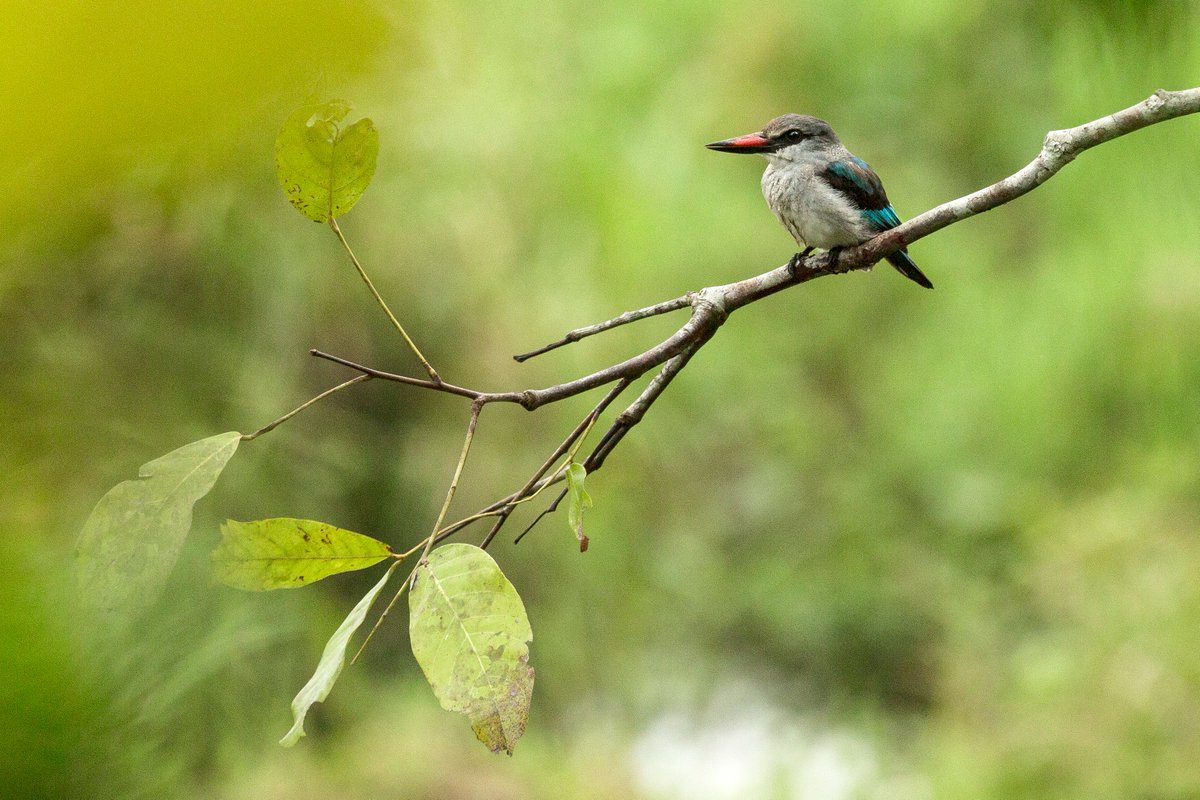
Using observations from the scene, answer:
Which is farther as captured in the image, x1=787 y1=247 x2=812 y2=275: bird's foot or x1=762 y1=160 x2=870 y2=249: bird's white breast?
x1=762 y1=160 x2=870 y2=249: bird's white breast

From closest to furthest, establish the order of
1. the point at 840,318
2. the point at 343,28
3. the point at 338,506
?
the point at 343,28 → the point at 338,506 → the point at 840,318

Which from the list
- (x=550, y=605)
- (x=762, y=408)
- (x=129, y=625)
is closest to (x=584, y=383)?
(x=129, y=625)

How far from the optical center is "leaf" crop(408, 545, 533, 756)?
2.27 feet

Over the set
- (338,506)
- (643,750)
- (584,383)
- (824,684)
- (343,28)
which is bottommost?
(643,750)

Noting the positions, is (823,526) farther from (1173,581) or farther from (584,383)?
(584,383)

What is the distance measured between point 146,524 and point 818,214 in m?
1.05

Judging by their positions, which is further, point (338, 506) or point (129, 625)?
point (338, 506)

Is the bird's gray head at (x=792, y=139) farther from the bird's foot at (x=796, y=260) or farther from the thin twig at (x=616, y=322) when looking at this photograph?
the thin twig at (x=616, y=322)

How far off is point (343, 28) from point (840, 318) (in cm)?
476

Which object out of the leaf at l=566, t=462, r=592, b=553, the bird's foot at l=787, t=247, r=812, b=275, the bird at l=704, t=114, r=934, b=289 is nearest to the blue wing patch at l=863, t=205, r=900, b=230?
the bird at l=704, t=114, r=934, b=289

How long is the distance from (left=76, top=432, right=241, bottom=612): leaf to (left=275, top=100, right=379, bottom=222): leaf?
0.61 feet

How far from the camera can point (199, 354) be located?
2107 millimetres

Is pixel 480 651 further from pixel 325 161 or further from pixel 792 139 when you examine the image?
pixel 792 139

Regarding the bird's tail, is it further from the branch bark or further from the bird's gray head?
the branch bark
